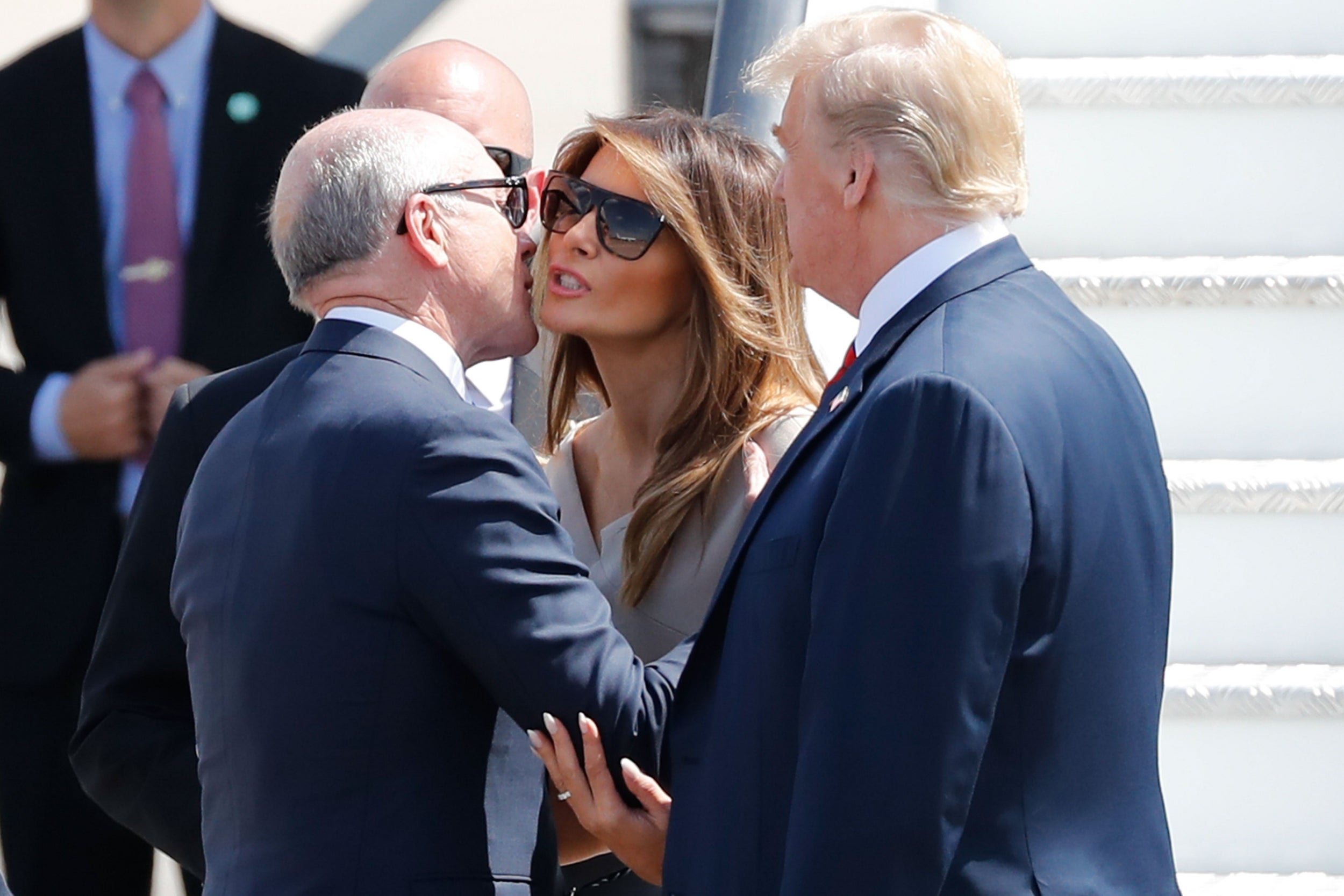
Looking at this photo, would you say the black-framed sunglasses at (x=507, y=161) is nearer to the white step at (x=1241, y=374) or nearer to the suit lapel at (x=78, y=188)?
the suit lapel at (x=78, y=188)

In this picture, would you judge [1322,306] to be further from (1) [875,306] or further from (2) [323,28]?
(2) [323,28]

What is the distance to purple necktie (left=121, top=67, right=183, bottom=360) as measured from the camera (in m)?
2.80

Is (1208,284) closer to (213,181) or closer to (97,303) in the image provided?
(213,181)

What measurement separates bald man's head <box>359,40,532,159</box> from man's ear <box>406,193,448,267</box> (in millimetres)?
856

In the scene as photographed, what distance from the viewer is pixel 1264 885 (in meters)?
2.44

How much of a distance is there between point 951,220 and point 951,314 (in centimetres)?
12

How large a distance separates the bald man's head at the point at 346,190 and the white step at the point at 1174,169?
50.0 inches

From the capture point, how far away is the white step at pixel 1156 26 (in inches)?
111

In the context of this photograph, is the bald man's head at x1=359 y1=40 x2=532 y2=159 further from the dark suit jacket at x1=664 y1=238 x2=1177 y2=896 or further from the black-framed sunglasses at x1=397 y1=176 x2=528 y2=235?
the dark suit jacket at x1=664 y1=238 x2=1177 y2=896

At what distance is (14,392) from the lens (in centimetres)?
275

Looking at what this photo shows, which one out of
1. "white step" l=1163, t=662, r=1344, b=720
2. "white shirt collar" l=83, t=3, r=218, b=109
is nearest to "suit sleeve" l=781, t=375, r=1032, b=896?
"white step" l=1163, t=662, r=1344, b=720

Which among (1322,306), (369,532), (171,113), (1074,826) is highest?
(171,113)

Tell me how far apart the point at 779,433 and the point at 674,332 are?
0.23 meters

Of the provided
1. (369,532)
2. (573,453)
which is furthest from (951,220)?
(573,453)
